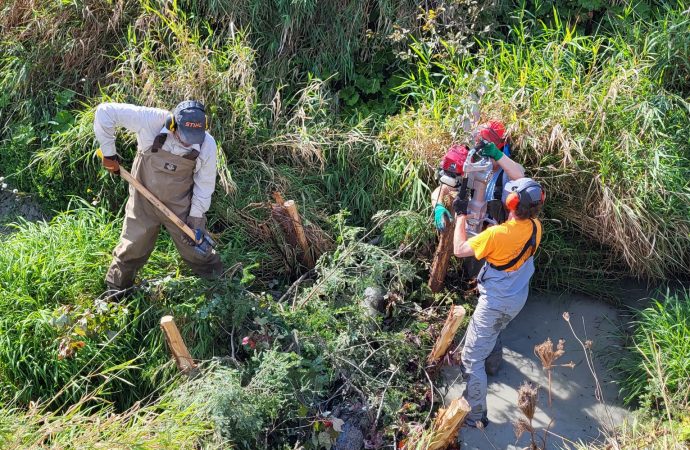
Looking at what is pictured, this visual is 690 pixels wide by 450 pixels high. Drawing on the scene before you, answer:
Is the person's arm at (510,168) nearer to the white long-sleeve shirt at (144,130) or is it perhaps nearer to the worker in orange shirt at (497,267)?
the worker in orange shirt at (497,267)

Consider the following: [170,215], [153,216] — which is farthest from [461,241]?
[153,216]

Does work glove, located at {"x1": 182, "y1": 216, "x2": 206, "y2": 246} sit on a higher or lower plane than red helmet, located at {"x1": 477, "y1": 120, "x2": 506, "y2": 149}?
lower

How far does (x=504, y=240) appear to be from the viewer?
4.02m

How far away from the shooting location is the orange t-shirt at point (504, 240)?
4.02 m

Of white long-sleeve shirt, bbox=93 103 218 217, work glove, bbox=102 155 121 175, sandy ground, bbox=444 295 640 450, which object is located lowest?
sandy ground, bbox=444 295 640 450

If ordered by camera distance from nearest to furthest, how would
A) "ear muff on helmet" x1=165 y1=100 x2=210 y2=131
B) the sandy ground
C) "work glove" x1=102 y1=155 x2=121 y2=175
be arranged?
"ear muff on helmet" x1=165 y1=100 x2=210 y2=131, "work glove" x1=102 y1=155 x2=121 y2=175, the sandy ground

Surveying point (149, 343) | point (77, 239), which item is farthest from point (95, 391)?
point (77, 239)

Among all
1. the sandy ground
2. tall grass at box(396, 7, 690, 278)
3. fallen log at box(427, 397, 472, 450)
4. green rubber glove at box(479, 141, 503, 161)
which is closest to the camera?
fallen log at box(427, 397, 472, 450)

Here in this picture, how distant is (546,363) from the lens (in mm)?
3535

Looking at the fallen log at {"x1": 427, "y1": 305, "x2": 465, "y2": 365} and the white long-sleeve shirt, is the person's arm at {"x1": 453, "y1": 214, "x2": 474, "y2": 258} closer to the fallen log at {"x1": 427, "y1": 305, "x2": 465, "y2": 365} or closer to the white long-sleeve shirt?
the fallen log at {"x1": 427, "y1": 305, "x2": 465, "y2": 365}

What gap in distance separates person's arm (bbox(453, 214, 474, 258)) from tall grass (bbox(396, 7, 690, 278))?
0.97m

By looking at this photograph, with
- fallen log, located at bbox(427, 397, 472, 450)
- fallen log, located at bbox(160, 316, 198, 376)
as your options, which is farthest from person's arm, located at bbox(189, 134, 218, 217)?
fallen log, located at bbox(427, 397, 472, 450)

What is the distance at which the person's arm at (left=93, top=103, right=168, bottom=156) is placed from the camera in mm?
4262

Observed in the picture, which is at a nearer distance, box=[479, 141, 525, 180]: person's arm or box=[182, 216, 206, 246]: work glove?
box=[479, 141, 525, 180]: person's arm
